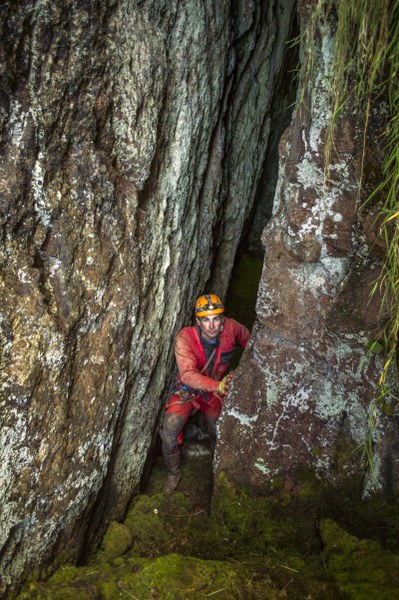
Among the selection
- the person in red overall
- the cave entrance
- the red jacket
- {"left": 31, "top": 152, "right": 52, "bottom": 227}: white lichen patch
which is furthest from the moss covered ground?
{"left": 31, "top": 152, "right": 52, "bottom": 227}: white lichen patch

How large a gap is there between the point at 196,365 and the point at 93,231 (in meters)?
1.92

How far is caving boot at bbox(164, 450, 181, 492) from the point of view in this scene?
5539 millimetres

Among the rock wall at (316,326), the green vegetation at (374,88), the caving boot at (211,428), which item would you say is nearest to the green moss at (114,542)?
the rock wall at (316,326)

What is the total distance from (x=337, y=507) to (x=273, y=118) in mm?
5081

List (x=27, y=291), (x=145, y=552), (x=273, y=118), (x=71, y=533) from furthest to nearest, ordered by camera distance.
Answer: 1. (x=273, y=118)
2. (x=145, y=552)
3. (x=71, y=533)
4. (x=27, y=291)

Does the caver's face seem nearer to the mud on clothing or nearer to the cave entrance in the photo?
the mud on clothing

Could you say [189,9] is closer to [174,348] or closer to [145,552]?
[174,348]

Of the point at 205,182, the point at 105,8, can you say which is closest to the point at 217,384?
the point at 205,182

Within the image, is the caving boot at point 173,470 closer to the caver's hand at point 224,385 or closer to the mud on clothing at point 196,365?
the mud on clothing at point 196,365

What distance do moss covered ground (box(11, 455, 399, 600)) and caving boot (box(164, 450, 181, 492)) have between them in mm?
90

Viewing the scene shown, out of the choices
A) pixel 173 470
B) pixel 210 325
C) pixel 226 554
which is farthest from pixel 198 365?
pixel 226 554

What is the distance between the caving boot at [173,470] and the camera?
5539 mm

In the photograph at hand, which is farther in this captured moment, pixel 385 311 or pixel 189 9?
pixel 189 9

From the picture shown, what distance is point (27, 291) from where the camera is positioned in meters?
3.70
